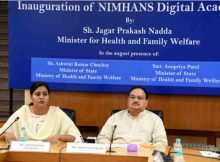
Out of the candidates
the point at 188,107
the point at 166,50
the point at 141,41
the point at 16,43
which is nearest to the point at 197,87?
the point at 188,107

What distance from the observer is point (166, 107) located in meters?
4.25

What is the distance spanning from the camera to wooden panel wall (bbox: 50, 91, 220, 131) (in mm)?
4188

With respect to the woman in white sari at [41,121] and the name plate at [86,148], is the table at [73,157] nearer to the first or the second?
the name plate at [86,148]

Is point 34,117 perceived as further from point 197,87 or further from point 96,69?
point 197,87

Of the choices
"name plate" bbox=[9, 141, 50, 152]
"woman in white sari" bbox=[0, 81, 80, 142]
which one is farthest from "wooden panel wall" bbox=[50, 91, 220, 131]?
"name plate" bbox=[9, 141, 50, 152]

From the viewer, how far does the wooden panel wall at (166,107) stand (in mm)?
4188

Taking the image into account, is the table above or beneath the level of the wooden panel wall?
beneath

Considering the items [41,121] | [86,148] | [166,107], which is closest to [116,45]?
[166,107]

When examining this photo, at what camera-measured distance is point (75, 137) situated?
331 cm

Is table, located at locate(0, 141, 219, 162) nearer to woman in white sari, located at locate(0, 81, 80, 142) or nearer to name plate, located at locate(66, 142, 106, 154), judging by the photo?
name plate, located at locate(66, 142, 106, 154)

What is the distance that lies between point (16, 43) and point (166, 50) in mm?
1747

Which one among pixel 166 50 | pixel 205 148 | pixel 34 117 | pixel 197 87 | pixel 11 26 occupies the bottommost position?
pixel 205 148

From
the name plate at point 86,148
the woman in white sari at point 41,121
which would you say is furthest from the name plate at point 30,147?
the woman in white sari at point 41,121

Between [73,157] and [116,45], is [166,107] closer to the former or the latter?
[116,45]
